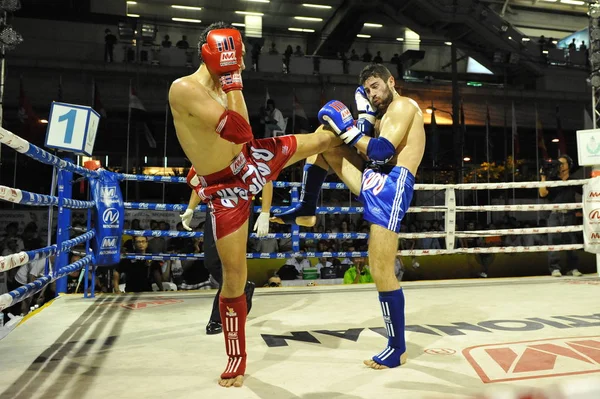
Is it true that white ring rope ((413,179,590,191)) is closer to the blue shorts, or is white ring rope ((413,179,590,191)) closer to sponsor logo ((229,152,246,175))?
the blue shorts

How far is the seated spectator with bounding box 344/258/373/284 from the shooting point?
222 inches

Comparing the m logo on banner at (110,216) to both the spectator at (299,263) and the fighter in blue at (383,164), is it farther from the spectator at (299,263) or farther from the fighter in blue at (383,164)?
the spectator at (299,263)

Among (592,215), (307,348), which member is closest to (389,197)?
(307,348)

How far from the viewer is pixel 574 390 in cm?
85

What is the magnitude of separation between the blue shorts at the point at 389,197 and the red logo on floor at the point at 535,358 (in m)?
0.73

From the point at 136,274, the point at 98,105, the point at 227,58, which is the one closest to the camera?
the point at 227,58

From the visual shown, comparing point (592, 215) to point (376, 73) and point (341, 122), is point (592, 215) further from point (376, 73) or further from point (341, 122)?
point (341, 122)

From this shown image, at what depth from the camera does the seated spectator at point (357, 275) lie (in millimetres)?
5641

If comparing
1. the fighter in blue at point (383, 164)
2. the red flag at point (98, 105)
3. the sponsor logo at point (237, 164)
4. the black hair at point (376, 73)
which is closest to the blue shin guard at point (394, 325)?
the fighter in blue at point (383, 164)

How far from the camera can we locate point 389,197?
241 centimetres

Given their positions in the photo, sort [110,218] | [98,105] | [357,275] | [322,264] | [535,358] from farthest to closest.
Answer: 1. [98,105]
2. [322,264]
3. [357,275]
4. [110,218]
5. [535,358]

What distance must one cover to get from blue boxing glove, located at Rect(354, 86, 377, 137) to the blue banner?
247 centimetres

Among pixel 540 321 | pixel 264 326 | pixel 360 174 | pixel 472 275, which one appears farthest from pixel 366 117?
pixel 472 275

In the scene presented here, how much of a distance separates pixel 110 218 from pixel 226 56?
2662mm
